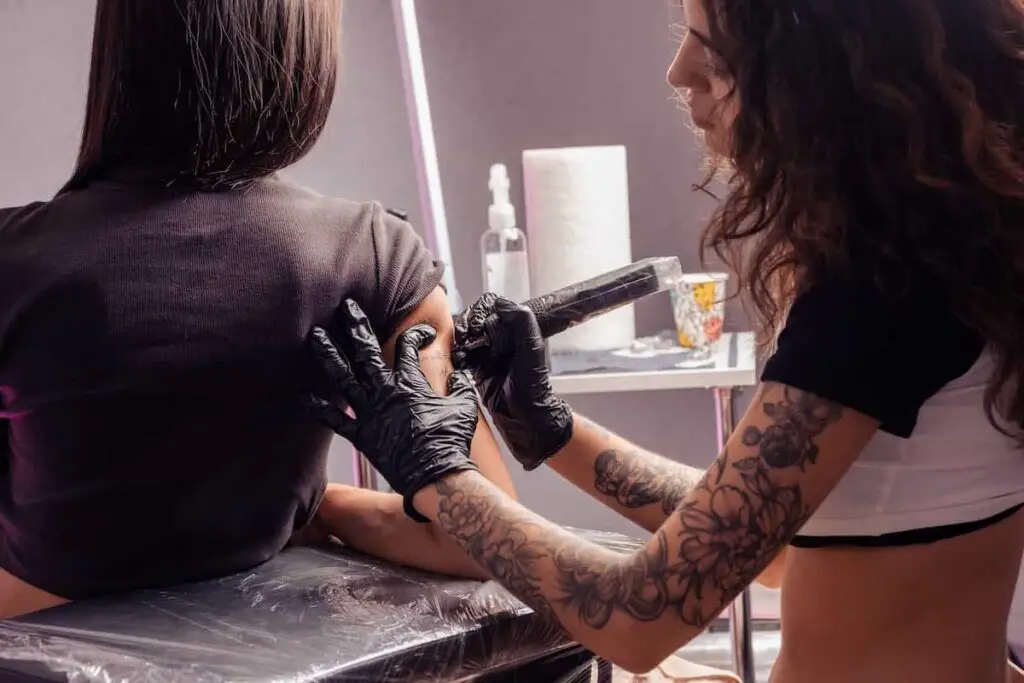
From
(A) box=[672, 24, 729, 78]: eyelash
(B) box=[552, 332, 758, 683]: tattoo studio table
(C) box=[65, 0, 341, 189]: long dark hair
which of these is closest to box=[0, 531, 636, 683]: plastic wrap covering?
(C) box=[65, 0, 341, 189]: long dark hair

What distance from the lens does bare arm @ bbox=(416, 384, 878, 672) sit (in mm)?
766

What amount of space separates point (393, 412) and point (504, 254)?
820 mm

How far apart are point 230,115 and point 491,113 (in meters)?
1.12

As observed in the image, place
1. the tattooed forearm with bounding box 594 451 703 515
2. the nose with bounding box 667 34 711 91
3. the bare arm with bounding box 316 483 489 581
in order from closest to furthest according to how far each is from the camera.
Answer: the nose with bounding box 667 34 711 91, the bare arm with bounding box 316 483 489 581, the tattooed forearm with bounding box 594 451 703 515

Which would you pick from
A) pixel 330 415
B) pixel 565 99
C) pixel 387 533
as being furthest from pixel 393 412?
pixel 565 99

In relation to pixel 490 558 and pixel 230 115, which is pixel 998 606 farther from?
pixel 230 115

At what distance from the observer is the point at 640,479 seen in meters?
1.11

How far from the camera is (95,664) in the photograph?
2.55ft

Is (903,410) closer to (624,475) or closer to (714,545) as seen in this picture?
(714,545)

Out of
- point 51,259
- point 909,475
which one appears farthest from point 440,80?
point 909,475

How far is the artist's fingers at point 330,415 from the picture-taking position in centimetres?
95

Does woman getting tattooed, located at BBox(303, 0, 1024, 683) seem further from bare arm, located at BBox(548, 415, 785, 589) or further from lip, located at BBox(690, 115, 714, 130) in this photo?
bare arm, located at BBox(548, 415, 785, 589)

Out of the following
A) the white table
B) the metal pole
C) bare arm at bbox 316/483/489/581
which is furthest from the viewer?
the metal pole

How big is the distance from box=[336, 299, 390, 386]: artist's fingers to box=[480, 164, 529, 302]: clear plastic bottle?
75cm
